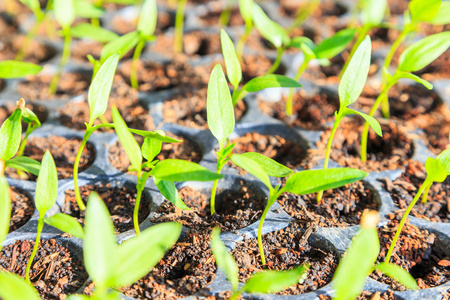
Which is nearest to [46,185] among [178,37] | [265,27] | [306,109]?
[265,27]

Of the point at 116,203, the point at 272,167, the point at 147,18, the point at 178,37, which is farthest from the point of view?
the point at 178,37

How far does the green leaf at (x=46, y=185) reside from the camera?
0.68 m

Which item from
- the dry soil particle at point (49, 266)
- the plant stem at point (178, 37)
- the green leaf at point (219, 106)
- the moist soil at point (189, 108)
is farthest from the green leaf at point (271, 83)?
the plant stem at point (178, 37)

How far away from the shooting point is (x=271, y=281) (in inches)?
22.1

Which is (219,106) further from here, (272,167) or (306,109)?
(306,109)

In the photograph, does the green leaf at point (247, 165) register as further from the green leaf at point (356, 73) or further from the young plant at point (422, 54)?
the young plant at point (422, 54)

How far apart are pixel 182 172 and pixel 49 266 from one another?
0.33m

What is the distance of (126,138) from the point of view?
64cm

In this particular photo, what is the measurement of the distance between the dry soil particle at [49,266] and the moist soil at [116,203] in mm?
85

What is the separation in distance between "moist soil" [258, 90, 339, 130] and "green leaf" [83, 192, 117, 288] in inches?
28.8

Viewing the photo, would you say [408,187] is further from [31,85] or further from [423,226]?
[31,85]

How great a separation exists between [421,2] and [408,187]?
405 mm

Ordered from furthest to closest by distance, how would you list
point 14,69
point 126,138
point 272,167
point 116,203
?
point 116,203 → point 14,69 → point 272,167 → point 126,138

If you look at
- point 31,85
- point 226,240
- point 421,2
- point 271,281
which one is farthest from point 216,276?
point 31,85
